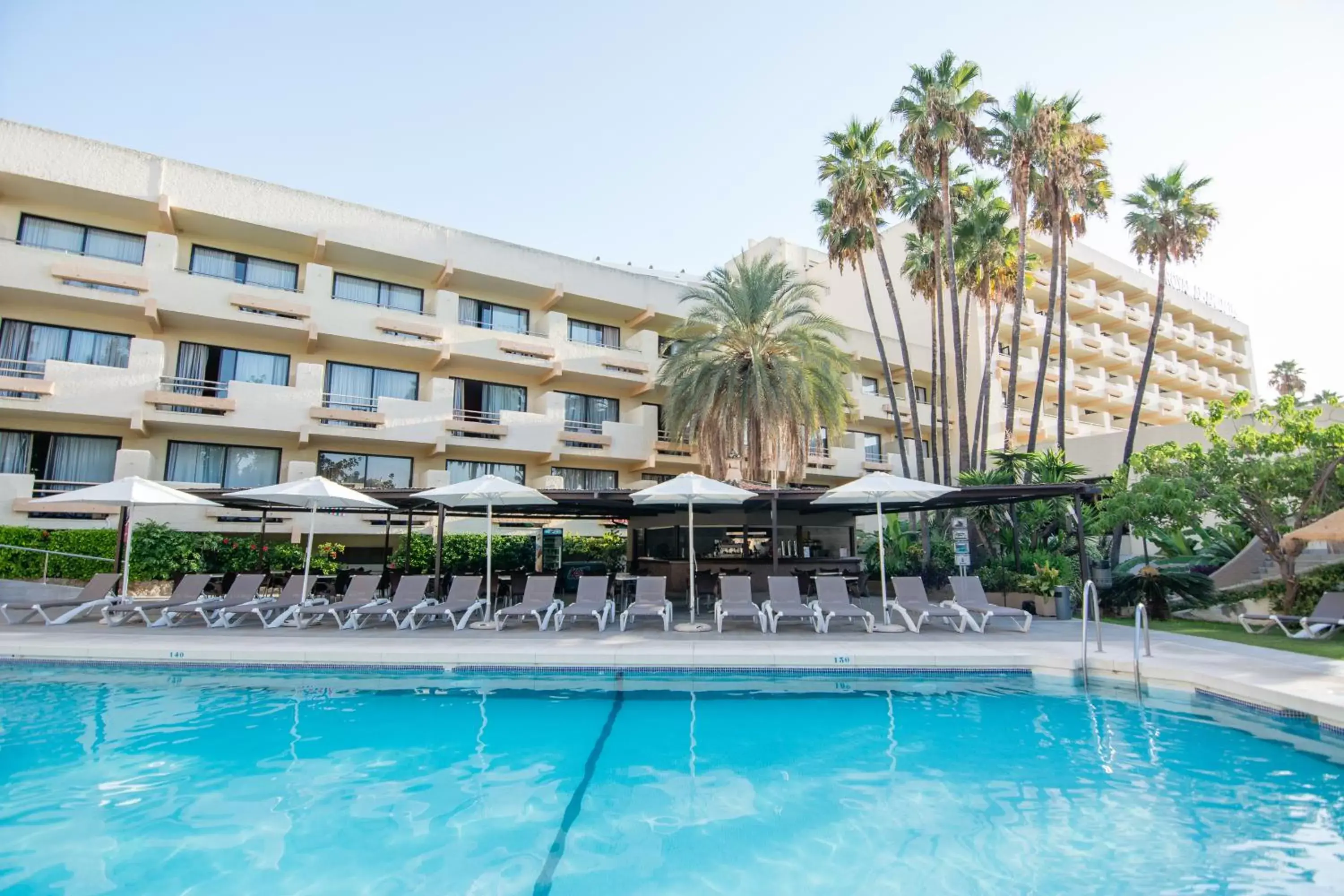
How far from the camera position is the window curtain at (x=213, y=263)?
68.9 feet

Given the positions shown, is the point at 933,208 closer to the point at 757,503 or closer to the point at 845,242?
the point at 845,242

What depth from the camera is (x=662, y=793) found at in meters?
6.07

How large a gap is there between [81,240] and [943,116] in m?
25.6

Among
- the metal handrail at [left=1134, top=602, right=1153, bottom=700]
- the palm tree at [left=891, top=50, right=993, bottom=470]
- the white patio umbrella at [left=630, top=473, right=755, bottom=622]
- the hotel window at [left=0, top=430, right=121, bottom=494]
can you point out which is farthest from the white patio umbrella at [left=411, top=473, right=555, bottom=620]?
the palm tree at [left=891, top=50, right=993, bottom=470]

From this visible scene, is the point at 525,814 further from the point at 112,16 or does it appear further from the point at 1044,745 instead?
the point at 112,16

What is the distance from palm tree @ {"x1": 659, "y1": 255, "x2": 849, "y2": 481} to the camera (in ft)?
71.8

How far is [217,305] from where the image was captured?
20078 millimetres

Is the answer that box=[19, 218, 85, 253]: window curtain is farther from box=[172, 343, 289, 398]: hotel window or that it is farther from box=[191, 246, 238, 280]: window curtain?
box=[172, 343, 289, 398]: hotel window

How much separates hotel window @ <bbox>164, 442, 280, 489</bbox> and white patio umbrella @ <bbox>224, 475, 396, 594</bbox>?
23.2ft

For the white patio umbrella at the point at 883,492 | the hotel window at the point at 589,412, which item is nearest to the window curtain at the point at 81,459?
the hotel window at the point at 589,412

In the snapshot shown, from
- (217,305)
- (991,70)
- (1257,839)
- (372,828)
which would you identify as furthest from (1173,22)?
(217,305)

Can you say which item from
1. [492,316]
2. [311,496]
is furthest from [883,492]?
[492,316]

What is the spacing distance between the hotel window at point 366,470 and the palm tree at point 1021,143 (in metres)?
19.6

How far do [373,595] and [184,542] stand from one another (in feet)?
22.8
